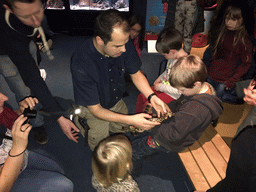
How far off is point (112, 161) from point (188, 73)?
123 centimetres

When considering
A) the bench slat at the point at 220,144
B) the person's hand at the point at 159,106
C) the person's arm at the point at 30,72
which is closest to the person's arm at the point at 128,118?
the person's hand at the point at 159,106

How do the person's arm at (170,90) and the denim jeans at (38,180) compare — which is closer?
the denim jeans at (38,180)

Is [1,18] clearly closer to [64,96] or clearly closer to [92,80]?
[92,80]

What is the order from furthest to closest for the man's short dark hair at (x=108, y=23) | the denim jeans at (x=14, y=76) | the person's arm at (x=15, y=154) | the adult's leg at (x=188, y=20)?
the adult's leg at (x=188, y=20)
the denim jeans at (x=14, y=76)
the man's short dark hair at (x=108, y=23)
the person's arm at (x=15, y=154)

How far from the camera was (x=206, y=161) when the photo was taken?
2391 millimetres

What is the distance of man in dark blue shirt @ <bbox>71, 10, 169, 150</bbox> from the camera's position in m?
1.83

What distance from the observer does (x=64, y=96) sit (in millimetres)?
4137

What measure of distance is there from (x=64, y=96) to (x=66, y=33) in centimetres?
345

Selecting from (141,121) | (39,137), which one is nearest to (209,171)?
(141,121)

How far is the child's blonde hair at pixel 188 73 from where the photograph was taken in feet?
6.59

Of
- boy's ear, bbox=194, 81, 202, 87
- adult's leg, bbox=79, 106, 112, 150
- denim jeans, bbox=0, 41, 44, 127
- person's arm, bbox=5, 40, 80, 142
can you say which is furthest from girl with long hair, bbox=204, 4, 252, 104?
denim jeans, bbox=0, 41, 44, 127

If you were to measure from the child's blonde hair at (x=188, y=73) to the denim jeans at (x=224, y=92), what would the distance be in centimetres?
161

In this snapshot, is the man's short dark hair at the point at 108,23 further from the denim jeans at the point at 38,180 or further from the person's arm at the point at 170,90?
the denim jeans at the point at 38,180

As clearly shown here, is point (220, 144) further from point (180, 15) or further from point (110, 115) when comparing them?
point (180, 15)
